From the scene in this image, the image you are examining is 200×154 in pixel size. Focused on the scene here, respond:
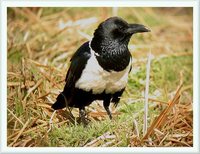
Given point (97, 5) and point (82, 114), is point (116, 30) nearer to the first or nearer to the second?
point (97, 5)

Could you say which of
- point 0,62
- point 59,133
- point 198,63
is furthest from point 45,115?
point 198,63

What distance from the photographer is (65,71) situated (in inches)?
107

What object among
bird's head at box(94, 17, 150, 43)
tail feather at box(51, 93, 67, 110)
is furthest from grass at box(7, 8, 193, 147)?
bird's head at box(94, 17, 150, 43)

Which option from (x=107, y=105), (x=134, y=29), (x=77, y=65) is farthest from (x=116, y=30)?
(x=107, y=105)

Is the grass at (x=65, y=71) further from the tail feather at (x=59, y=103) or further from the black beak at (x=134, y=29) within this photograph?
the black beak at (x=134, y=29)

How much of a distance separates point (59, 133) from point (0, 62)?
392 mm

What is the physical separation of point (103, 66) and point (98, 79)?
0.05m

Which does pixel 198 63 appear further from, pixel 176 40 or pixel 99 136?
pixel 99 136

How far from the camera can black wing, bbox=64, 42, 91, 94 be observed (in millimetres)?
2527

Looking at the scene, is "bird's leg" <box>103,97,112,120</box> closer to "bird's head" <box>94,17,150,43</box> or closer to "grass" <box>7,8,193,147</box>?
"grass" <box>7,8,193,147</box>

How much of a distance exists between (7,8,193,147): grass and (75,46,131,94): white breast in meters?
0.16

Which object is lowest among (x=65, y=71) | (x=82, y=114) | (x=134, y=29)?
(x=82, y=114)

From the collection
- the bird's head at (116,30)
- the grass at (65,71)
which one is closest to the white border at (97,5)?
the grass at (65,71)

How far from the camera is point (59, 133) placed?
8.57 feet
